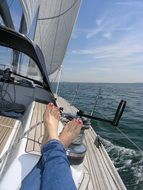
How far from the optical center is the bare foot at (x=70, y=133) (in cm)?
180

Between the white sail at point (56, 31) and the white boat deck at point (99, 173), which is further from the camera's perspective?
the white sail at point (56, 31)

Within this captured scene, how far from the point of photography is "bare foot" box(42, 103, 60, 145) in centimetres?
177

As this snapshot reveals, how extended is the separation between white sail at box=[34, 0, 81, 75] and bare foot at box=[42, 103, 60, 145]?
20.0 ft

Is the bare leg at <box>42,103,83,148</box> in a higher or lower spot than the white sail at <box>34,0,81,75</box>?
lower

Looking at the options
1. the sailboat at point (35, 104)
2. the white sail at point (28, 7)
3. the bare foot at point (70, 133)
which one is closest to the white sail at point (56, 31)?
the sailboat at point (35, 104)

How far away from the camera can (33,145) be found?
1.89 m

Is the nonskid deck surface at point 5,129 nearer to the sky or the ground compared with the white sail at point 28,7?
nearer to the ground

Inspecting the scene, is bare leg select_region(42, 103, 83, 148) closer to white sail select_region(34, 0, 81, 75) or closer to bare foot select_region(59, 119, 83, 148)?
bare foot select_region(59, 119, 83, 148)

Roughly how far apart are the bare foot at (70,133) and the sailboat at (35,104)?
55 millimetres

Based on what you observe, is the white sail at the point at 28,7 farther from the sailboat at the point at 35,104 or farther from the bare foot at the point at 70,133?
the bare foot at the point at 70,133

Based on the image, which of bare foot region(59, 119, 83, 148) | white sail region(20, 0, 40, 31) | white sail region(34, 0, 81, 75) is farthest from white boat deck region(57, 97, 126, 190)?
white sail region(34, 0, 81, 75)

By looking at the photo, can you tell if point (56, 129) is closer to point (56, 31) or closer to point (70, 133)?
point (70, 133)

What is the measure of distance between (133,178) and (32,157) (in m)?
3.25

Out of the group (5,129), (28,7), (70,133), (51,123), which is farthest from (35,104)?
(28,7)
